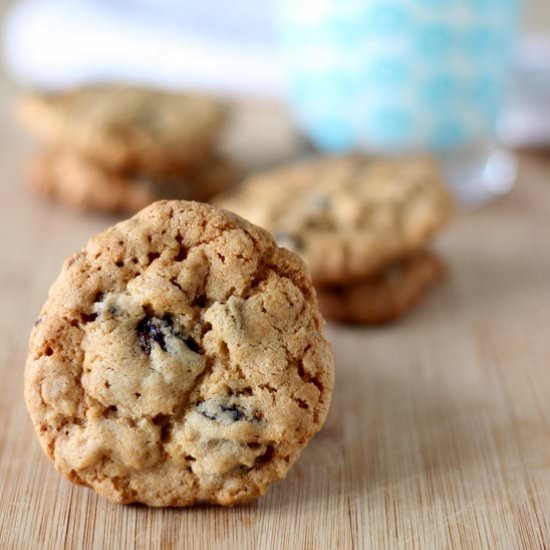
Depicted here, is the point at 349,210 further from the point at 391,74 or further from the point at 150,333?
the point at 150,333

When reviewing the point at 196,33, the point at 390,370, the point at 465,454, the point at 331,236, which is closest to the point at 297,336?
the point at 465,454

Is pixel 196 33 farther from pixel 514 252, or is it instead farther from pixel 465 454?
pixel 465 454

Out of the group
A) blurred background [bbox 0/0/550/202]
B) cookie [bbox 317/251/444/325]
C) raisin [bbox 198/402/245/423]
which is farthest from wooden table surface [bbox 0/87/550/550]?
Answer: blurred background [bbox 0/0/550/202]

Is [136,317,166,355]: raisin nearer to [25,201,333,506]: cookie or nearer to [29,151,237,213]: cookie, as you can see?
[25,201,333,506]: cookie

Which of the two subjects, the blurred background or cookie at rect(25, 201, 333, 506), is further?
the blurred background

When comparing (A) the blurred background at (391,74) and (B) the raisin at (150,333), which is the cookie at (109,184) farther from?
(B) the raisin at (150,333)

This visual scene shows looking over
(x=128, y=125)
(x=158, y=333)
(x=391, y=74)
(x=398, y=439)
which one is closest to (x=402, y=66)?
(x=391, y=74)
